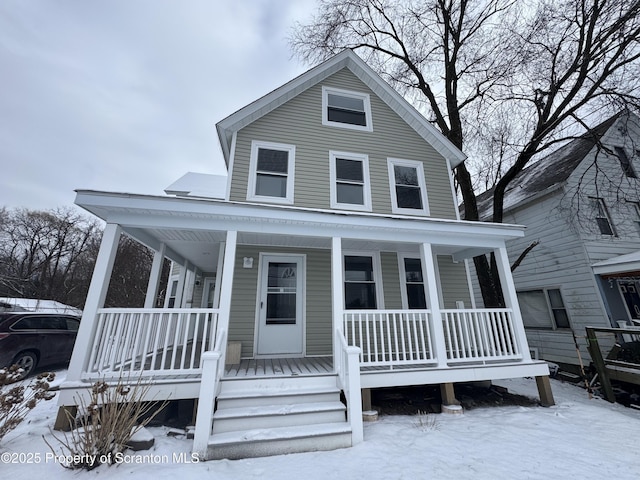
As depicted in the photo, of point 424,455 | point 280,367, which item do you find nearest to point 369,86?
point 280,367

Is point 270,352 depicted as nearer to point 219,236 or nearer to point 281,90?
point 219,236

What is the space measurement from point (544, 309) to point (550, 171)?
5.29m

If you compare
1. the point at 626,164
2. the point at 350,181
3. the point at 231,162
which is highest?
the point at 626,164

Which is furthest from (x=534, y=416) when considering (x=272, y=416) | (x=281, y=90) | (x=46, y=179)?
(x=46, y=179)

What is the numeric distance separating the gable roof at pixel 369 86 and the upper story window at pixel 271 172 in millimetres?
884

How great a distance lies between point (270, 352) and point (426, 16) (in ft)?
41.8

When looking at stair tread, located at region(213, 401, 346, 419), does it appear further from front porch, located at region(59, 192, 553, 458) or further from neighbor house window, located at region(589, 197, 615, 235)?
neighbor house window, located at region(589, 197, 615, 235)

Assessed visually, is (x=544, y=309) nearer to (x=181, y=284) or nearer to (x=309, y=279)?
(x=309, y=279)

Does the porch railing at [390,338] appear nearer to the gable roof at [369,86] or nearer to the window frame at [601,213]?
the gable roof at [369,86]

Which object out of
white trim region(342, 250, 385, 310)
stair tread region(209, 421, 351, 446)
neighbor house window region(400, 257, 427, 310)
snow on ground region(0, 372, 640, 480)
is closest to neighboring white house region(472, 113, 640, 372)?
snow on ground region(0, 372, 640, 480)

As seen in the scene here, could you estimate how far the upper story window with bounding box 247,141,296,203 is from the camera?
6.45m

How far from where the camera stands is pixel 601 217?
28.1 feet

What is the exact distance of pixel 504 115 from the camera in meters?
9.68

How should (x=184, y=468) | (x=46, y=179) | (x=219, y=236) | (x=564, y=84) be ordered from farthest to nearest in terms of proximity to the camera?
(x=46, y=179)
(x=564, y=84)
(x=219, y=236)
(x=184, y=468)
